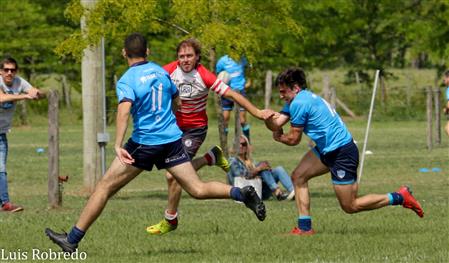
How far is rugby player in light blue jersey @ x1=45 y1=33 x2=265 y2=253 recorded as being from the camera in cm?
1138

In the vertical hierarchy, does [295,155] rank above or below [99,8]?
below

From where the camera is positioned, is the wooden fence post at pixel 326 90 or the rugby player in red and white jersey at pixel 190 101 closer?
the rugby player in red and white jersey at pixel 190 101

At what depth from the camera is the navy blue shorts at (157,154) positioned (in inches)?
452

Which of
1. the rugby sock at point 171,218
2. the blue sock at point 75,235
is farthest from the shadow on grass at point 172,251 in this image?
the rugby sock at point 171,218

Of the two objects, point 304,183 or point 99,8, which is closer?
point 304,183

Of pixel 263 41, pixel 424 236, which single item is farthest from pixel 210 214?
pixel 263 41

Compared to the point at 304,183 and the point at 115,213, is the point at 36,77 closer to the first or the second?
the point at 115,213

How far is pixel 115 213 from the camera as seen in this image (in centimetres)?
1652

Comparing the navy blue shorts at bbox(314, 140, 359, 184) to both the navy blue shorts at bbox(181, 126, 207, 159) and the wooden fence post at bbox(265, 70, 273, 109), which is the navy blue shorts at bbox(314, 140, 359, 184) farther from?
the wooden fence post at bbox(265, 70, 273, 109)

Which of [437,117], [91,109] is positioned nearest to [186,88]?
[91,109]

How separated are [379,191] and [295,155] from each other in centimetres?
953

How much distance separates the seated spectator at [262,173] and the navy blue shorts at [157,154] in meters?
7.37

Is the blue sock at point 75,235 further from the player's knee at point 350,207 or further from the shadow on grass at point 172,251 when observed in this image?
the player's knee at point 350,207

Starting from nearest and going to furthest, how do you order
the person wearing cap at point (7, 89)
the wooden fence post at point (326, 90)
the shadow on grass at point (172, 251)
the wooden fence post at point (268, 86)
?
1. the shadow on grass at point (172, 251)
2. the person wearing cap at point (7, 89)
3. the wooden fence post at point (326, 90)
4. the wooden fence post at point (268, 86)
